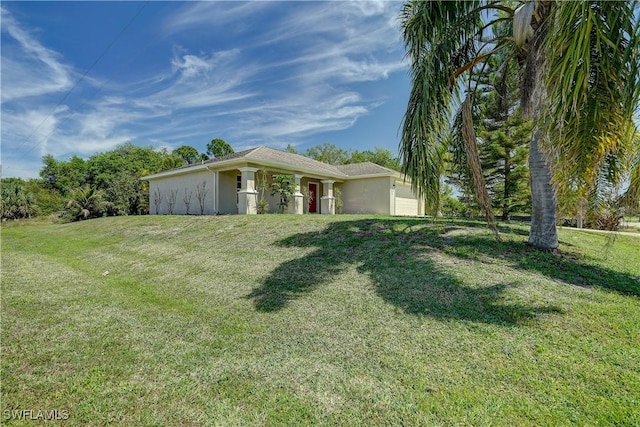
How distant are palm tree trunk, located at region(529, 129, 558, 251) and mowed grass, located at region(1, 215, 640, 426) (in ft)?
1.31

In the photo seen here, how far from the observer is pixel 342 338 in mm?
3730

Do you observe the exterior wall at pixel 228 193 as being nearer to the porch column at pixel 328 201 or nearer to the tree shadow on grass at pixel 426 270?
the porch column at pixel 328 201

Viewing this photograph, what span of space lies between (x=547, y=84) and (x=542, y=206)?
13.9ft

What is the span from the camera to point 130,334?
3984mm

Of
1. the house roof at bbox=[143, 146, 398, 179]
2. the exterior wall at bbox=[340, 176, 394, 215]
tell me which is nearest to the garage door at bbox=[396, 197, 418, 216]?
the exterior wall at bbox=[340, 176, 394, 215]

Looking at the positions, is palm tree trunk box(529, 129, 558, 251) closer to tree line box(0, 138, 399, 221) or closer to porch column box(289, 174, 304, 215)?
porch column box(289, 174, 304, 215)

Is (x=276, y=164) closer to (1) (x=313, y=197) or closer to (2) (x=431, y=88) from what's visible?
(1) (x=313, y=197)

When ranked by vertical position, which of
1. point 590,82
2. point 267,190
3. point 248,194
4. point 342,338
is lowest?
point 342,338

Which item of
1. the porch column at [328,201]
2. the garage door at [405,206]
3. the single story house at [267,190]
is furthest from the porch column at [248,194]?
the garage door at [405,206]

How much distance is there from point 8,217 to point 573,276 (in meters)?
38.3

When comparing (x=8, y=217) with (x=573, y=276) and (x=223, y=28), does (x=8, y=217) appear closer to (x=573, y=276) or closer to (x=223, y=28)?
(x=223, y=28)

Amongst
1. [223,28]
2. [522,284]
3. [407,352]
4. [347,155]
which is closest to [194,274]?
[407,352]

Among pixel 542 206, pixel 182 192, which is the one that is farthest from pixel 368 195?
pixel 542 206

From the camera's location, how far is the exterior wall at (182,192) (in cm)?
1770
